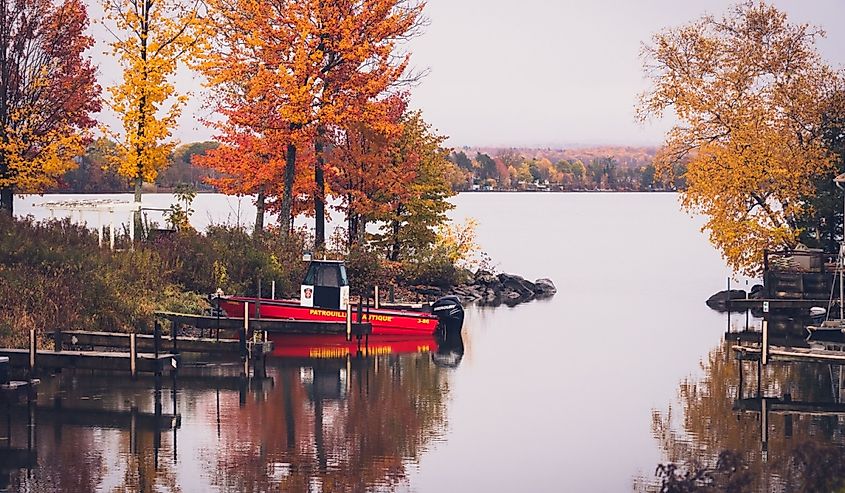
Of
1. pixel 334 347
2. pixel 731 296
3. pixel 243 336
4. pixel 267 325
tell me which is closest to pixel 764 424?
pixel 243 336

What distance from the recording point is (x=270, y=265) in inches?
1854

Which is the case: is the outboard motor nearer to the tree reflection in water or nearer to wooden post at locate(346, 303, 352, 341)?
wooden post at locate(346, 303, 352, 341)

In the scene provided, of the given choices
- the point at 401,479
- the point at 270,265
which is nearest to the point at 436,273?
the point at 270,265

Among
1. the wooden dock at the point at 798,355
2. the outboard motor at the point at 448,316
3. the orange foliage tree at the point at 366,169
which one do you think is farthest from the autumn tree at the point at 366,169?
the wooden dock at the point at 798,355

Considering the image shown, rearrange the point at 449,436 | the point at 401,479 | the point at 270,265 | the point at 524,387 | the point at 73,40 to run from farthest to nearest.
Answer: the point at 73,40 < the point at 270,265 < the point at 524,387 < the point at 449,436 < the point at 401,479

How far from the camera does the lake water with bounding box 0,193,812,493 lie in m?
25.1

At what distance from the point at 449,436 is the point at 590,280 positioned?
53.4m

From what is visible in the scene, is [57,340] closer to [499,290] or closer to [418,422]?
[418,422]

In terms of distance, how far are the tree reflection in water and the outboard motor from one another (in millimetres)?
9071

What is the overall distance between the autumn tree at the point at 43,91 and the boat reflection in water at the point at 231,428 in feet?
72.4

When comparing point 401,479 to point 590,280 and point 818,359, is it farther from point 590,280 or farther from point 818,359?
point 590,280

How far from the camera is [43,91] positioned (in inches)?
2309

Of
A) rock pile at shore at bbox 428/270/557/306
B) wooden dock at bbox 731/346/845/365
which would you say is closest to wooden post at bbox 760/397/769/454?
wooden dock at bbox 731/346/845/365

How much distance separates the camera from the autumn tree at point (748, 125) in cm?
5481
